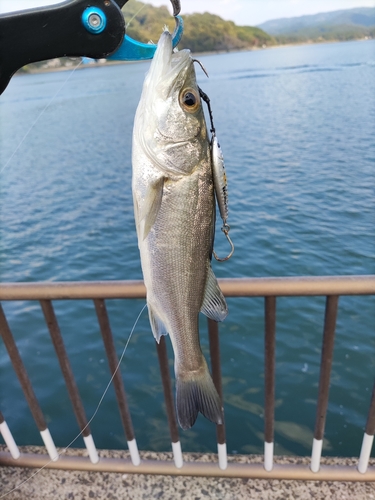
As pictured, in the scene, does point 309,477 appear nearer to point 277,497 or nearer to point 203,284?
point 277,497

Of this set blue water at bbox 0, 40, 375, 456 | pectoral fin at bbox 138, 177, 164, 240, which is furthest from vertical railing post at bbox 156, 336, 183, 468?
blue water at bbox 0, 40, 375, 456

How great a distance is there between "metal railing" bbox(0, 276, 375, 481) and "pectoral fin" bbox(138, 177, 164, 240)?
2.40ft

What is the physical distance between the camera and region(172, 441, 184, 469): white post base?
8.52 ft

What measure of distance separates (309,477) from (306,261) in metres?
6.82

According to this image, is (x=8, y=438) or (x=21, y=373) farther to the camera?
(x=8, y=438)

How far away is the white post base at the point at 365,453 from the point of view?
92.8 inches

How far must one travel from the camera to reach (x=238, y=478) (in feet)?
8.89

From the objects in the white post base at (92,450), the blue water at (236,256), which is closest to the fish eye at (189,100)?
the blue water at (236,256)

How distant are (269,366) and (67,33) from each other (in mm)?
1870

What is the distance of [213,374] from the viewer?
91.6 inches

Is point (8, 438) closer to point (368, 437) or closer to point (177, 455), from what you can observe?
point (177, 455)

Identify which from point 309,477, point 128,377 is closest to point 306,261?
point 128,377

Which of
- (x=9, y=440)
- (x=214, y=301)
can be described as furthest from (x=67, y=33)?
(x=9, y=440)

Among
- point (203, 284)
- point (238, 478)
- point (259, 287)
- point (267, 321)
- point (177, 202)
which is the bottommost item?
point (238, 478)
